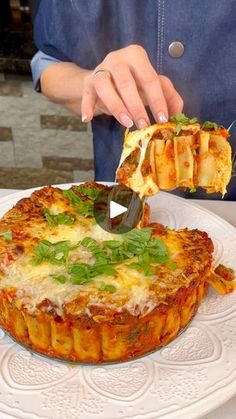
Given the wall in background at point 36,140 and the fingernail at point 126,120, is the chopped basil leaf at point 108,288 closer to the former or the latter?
the fingernail at point 126,120

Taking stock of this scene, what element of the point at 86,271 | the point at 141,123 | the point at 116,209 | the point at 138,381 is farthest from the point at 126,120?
the point at 138,381

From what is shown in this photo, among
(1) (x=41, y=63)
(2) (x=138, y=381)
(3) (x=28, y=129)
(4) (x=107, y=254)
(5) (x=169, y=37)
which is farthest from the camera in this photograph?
(3) (x=28, y=129)

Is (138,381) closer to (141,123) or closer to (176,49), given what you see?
(141,123)

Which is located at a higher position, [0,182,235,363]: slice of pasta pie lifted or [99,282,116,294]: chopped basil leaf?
[99,282,116,294]: chopped basil leaf

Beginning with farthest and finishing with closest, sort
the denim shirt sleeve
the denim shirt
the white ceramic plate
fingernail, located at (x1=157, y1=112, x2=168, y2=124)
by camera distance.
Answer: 1. the denim shirt sleeve
2. the denim shirt
3. fingernail, located at (x1=157, y1=112, x2=168, y2=124)
4. the white ceramic plate

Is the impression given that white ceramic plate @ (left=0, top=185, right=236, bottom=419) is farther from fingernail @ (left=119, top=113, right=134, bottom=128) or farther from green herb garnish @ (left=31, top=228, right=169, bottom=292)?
fingernail @ (left=119, top=113, right=134, bottom=128)

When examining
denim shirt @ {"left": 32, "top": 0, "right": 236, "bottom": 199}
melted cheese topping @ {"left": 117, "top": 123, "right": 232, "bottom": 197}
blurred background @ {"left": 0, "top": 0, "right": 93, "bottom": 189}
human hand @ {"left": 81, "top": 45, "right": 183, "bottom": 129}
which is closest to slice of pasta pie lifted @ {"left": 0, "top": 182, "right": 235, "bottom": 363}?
melted cheese topping @ {"left": 117, "top": 123, "right": 232, "bottom": 197}
